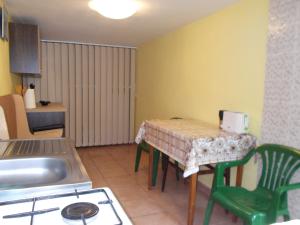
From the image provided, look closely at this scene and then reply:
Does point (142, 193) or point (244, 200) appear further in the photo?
point (142, 193)

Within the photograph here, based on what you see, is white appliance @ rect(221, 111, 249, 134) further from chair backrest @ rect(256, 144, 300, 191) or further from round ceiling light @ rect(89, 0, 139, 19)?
round ceiling light @ rect(89, 0, 139, 19)

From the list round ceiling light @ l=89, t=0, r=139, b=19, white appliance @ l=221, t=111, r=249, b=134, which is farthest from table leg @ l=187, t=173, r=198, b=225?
round ceiling light @ l=89, t=0, r=139, b=19

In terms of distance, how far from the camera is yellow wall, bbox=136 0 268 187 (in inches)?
89.2

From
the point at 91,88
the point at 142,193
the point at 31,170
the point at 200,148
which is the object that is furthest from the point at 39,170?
the point at 91,88

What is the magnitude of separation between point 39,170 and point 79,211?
1.98 ft

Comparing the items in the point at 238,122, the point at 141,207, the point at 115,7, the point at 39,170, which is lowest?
the point at 141,207

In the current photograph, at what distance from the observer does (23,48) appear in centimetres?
303

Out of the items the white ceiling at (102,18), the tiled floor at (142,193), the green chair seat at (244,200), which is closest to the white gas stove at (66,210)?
the tiled floor at (142,193)

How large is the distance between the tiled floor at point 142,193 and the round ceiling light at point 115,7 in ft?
5.68

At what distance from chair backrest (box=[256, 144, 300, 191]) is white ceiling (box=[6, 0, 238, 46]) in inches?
57.4

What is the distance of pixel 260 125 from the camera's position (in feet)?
7.29

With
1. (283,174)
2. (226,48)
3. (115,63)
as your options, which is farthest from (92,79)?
(283,174)

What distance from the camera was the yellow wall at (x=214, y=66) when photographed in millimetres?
2266

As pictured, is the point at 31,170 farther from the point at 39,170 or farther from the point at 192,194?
the point at 192,194
